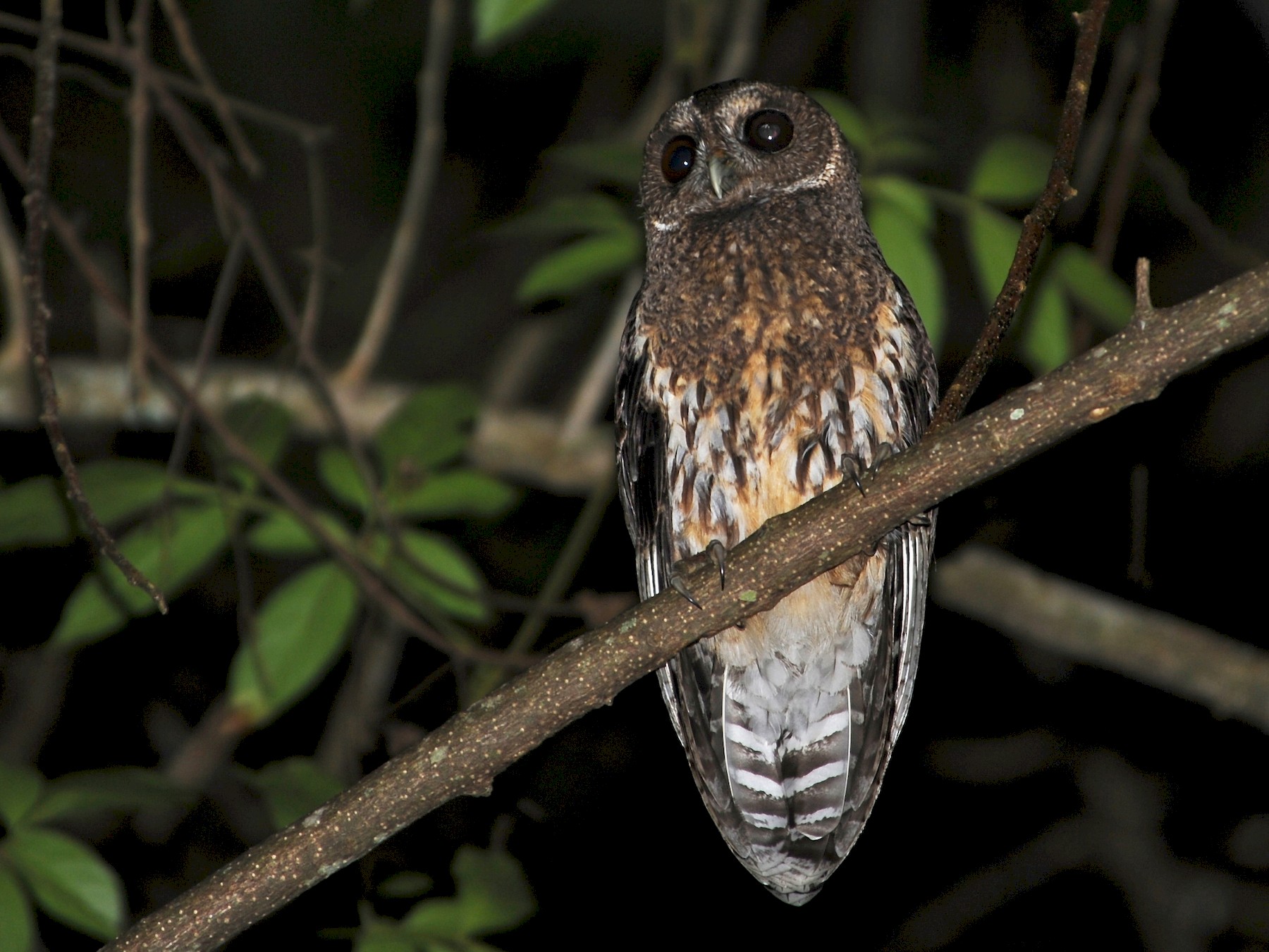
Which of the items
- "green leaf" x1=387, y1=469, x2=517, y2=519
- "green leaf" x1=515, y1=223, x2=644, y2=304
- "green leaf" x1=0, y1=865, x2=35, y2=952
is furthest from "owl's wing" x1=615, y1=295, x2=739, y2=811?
"green leaf" x1=0, y1=865, x2=35, y2=952

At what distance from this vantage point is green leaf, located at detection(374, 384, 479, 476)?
2.88m

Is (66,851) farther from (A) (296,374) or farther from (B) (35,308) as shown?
(A) (296,374)

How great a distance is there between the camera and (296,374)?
4051mm

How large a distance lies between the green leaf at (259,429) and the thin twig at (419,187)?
2.46 feet

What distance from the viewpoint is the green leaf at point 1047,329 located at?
8.87ft

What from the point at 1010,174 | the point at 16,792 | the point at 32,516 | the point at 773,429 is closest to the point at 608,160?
the point at 773,429

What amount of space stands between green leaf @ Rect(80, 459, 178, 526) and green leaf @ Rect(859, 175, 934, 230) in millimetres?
1587

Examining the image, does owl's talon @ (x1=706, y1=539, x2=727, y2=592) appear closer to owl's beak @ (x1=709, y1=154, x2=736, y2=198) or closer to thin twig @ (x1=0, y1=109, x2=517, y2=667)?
thin twig @ (x1=0, y1=109, x2=517, y2=667)

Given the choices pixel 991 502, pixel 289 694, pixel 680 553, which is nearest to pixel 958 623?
pixel 991 502

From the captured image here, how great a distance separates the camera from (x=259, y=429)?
2953mm

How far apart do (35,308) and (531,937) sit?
3388 millimetres

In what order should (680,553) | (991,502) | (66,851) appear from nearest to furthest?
(66,851) → (680,553) → (991,502)

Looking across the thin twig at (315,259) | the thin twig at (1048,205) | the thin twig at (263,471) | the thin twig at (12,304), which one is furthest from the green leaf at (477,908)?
the thin twig at (12,304)

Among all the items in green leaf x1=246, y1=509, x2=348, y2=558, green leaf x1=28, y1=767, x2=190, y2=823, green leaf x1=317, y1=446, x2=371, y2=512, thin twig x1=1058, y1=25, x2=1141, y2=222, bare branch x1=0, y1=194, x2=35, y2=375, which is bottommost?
green leaf x1=28, y1=767, x2=190, y2=823
